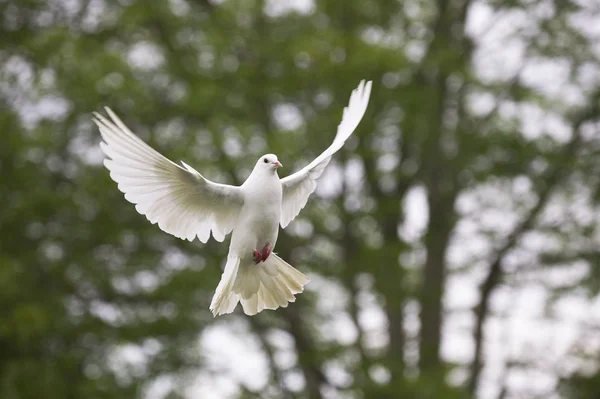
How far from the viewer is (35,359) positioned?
45.9 ft

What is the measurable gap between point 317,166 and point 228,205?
712mm

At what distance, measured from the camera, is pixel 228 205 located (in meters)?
4.12

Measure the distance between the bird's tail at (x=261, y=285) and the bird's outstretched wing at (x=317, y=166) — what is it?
0.21 metres

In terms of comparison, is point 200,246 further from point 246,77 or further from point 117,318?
point 246,77

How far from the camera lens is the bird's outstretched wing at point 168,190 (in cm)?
378

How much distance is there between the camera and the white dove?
374cm

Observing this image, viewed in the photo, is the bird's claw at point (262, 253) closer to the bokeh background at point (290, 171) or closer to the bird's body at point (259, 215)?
the bird's body at point (259, 215)

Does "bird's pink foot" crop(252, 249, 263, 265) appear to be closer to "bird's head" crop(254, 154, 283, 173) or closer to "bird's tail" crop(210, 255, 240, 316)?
"bird's tail" crop(210, 255, 240, 316)

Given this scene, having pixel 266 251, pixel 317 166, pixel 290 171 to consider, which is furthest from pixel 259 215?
pixel 290 171

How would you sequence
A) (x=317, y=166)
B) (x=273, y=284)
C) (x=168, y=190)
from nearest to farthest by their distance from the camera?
(x=168, y=190), (x=273, y=284), (x=317, y=166)

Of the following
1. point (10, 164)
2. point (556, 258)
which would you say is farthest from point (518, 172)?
point (10, 164)

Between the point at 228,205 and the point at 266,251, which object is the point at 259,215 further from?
the point at 228,205

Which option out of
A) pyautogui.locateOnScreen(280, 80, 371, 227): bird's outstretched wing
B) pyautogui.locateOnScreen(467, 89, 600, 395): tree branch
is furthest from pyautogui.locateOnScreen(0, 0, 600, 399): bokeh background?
pyautogui.locateOnScreen(280, 80, 371, 227): bird's outstretched wing

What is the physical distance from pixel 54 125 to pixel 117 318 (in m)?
2.77
